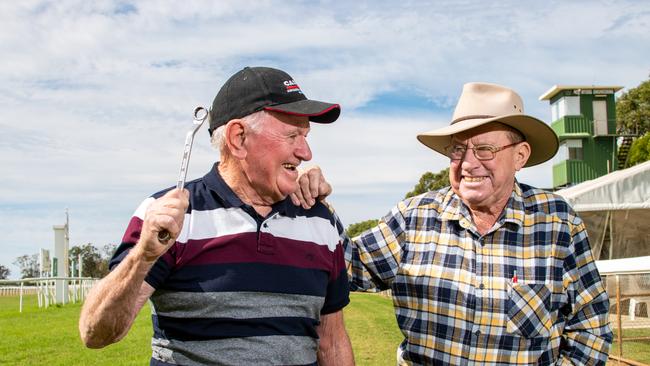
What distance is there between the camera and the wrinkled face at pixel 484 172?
315 cm

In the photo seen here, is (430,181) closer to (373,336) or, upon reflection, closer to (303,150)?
(373,336)

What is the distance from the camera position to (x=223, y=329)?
2.29 metres

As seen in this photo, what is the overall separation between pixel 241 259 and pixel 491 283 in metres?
1.21

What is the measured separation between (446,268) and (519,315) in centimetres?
35

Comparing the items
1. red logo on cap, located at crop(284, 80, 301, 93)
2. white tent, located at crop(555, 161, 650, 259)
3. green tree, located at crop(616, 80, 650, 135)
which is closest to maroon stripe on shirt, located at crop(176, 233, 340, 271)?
red logo on cap, located at crop(284, 80, 301, 93)

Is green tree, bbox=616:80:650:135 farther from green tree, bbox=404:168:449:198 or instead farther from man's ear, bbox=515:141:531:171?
man's ear, bbox=515:141:531:171

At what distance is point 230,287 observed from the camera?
2281 millimetres

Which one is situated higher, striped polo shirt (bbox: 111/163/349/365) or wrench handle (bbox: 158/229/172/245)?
wrench handle (bbox: 158/229/172/245)

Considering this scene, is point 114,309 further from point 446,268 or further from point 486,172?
point 486,172

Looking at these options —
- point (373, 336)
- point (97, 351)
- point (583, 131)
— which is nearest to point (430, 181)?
point (583, 131)

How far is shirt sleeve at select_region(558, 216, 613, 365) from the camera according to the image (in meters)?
3.05

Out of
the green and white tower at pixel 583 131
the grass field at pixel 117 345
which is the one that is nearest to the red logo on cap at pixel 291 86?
the grass field at pixel 117 345

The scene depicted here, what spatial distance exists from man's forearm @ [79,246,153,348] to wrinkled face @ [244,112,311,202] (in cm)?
53

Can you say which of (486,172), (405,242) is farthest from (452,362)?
(486,172)
